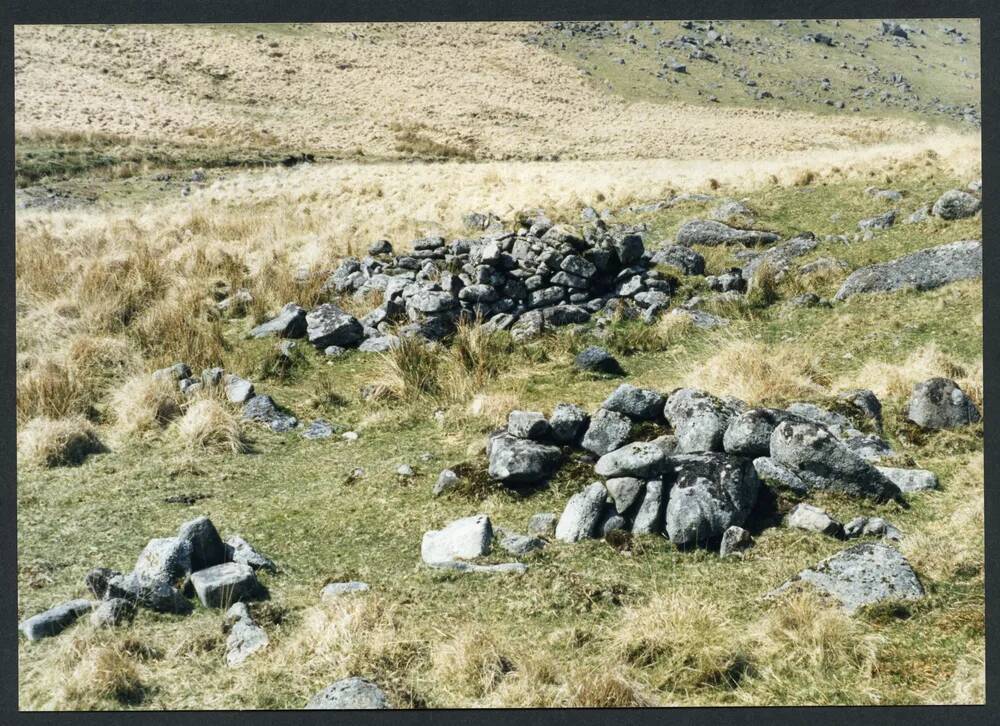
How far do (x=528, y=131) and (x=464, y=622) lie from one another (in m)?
28.4

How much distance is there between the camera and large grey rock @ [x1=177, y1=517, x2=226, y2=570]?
6.19 m

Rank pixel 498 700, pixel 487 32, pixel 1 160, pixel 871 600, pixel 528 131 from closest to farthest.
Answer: pixel 498 700, pixel 871 600, pixel 1 160, pixel 528 131, pixel 487 32

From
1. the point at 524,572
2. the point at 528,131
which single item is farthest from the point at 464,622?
the point at 528,131

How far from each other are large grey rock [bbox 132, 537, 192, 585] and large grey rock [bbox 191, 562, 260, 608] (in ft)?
0.53

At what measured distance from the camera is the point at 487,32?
34188 millimetres

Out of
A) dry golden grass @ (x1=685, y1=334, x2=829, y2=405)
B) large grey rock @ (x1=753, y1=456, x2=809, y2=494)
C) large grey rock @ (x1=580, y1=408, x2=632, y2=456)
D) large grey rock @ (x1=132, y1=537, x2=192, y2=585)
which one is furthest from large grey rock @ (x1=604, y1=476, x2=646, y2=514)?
large grey rock @ (x1=132, y1=537, x2=192, y2=585)

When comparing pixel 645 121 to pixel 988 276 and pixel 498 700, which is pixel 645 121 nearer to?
pixel 988 276

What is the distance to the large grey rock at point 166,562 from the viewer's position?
5.94m

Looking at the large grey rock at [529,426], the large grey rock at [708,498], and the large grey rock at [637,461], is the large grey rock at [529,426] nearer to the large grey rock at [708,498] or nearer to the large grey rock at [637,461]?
the large grey rock at [637,461]

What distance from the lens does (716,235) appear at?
1572cm

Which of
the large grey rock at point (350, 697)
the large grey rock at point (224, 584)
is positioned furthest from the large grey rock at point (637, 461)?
the large grey rock at point (224, 584)

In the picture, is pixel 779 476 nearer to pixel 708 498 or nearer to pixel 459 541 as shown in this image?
pixel 708 498

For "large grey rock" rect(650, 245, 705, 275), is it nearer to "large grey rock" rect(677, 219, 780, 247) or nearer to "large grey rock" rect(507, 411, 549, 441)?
"large grey rock" rect(677, 219, 780, 247)

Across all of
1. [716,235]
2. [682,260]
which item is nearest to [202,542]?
[682,260]
